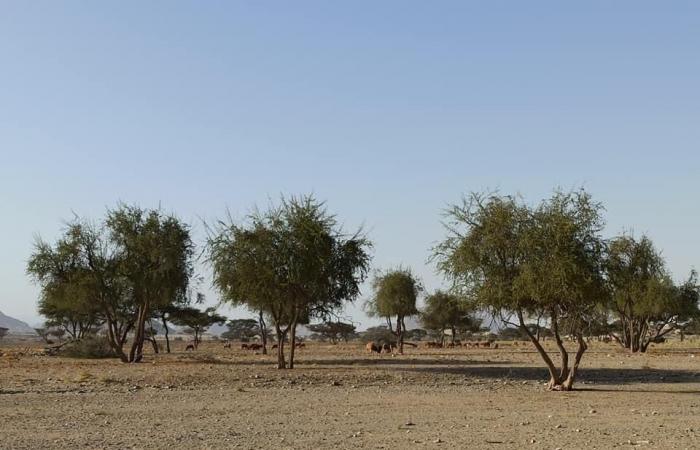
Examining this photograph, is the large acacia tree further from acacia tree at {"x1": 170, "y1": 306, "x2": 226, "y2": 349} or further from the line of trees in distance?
acacia tree at {"x1": 170, "y1": 306, "x2": 226, "y2": 349}

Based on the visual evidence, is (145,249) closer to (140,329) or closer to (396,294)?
(140,329)

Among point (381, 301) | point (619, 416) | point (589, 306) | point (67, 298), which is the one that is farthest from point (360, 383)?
point (381, 301)

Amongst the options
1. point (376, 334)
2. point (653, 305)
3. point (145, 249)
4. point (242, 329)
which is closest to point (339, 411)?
point (145, 249)

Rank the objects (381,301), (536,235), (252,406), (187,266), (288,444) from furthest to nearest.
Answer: (381,301) < (187,266) < (536,235) < (252,406) < (288,444)

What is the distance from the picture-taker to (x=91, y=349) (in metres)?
50.8

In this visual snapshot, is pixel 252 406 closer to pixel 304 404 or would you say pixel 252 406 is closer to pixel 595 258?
pixel 304 404

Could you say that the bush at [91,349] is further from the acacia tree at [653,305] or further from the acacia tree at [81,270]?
the acacia tree at [653,305]

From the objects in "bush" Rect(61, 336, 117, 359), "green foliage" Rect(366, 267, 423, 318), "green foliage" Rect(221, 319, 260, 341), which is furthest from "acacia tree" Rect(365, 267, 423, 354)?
"green foliage" Rect(221, 319, 260, 341)

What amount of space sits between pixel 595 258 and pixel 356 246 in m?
14.2

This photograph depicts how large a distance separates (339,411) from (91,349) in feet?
117

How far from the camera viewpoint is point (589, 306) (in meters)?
25.9

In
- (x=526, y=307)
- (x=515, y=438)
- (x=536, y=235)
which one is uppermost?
(x=536, y=235)

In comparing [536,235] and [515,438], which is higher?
[536,235]

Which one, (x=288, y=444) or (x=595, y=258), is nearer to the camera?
(x=288, y=444)
